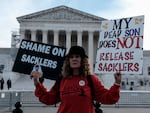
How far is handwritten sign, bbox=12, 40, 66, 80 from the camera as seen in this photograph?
28.6ft

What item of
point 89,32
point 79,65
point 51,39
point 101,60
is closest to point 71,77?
point 79,65

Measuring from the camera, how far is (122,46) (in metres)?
7.21

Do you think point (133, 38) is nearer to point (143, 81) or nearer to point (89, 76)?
point (89, 76)

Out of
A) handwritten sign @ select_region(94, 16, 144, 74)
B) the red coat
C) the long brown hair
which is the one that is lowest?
the red coat

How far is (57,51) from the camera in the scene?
9.16 meters

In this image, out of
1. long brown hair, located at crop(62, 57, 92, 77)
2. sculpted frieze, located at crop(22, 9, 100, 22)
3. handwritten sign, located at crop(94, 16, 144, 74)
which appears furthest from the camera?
sculpted frieze, located at crop(22, 9, 100, 22)

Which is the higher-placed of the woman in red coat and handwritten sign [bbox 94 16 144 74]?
handwritten sign [bbox 94 16 144 74]

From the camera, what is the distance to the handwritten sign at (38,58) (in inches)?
344

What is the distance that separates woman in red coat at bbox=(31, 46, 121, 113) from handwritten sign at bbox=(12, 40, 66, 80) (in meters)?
4.42

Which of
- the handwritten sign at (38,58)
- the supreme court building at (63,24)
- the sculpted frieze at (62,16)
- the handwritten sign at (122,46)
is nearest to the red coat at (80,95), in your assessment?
the handwritten sign at (122,46)

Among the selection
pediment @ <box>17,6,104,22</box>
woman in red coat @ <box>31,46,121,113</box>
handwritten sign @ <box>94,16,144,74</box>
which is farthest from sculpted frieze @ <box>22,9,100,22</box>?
woman in red coat @ <box>31,46,121,113</box>

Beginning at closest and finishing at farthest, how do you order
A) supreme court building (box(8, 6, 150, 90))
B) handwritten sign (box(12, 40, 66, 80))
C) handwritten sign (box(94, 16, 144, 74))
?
handwritten sign (box(94, 16, 144, 74)) < handwritten sign (box(12, 40, 66, 80)) < supreme court building (box(8, 6, 150, 90))

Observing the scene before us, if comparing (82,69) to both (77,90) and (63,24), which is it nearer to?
(77,90)

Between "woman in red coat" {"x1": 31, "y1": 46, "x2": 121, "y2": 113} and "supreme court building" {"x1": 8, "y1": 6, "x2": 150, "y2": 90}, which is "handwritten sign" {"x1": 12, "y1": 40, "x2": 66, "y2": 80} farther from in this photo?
"supreme court building" {"x1": 8, "y1": 6, "x2": 150, "y2": 90}
